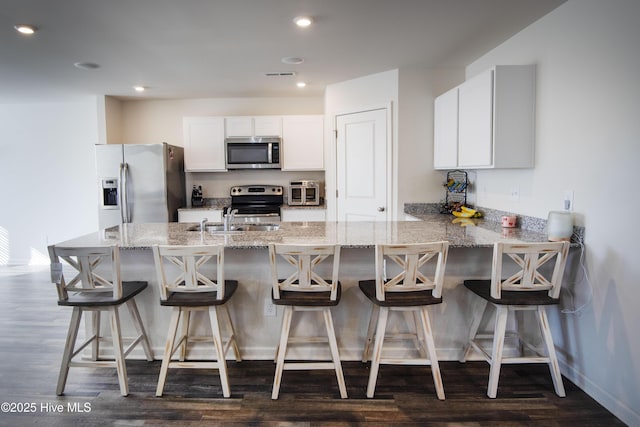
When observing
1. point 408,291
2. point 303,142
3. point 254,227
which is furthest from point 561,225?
point 303,142

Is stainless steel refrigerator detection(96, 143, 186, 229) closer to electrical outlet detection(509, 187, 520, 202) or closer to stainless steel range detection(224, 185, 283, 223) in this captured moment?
stainless steel range detection(224, 185, 283, 223)

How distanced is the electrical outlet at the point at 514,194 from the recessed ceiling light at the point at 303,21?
2007 millimetres

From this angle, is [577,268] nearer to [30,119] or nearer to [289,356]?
[289,356]

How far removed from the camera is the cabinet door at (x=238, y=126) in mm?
5227

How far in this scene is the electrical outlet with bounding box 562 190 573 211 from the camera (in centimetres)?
247

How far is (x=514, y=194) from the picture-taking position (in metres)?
3.19

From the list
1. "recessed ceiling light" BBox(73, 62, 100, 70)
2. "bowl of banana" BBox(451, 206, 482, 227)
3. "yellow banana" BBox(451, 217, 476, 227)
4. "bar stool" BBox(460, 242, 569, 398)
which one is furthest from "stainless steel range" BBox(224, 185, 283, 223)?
"bar stool" BBox(460, 242, 569, 398)

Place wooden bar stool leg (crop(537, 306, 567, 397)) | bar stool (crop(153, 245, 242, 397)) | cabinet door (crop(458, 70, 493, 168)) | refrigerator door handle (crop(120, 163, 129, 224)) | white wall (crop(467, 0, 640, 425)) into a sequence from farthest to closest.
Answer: refrigerator door handle (crop(120, 163, 129, 224))
cabinet door (crop(458, 70, 493, 168))
wooden bar stool leg (crop(537, 306, 567, 397))
bar stool (crop(153, 245, 242, 397))
white wall (crop(467, 0, 640, 425))

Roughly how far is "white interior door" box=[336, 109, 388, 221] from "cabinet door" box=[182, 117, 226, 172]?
160cm

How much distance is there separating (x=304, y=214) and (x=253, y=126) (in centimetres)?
134

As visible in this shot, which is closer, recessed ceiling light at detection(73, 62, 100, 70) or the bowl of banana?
the bowl of banana

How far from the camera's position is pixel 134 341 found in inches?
105

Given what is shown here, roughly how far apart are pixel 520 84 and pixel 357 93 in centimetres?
200

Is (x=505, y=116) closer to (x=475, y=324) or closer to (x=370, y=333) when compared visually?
Answer: (x=475, y=324)
